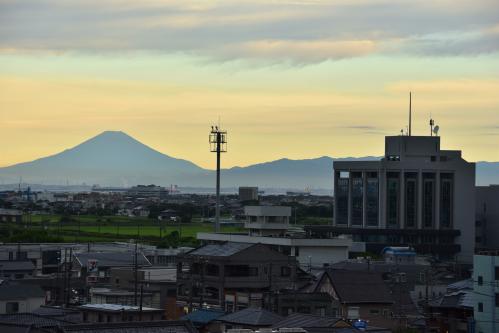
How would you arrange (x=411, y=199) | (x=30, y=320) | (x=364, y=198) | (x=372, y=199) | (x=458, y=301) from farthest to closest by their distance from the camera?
(x=364, y=198) < (x=372, y=199) < (x=411, y=199) < (x=458, y=301) < (x=30, y=320)

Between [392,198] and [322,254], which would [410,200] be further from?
[322,254]

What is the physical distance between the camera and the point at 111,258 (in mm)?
67312

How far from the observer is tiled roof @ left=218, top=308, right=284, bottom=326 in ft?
118

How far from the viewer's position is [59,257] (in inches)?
2783

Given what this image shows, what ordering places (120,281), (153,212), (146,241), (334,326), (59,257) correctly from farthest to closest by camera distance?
(153,212) < (146,241) < (59,257) < (120,281) < (334,326)

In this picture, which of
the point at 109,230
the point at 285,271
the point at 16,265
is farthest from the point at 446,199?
the point at 109,230

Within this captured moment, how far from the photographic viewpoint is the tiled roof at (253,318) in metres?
35.9

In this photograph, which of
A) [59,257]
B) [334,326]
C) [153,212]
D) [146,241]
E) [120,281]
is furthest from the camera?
[153,212]

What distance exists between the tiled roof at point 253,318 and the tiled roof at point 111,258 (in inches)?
1077

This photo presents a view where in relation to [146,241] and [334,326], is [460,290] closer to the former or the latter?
[334,326]

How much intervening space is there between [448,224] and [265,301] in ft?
144

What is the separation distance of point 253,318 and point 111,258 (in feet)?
104

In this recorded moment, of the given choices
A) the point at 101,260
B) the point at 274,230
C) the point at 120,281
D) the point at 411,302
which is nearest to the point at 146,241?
the point at 274,230

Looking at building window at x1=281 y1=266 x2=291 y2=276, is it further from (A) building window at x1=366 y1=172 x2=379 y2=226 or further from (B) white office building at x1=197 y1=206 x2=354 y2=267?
(A) building window at x1=366 y1=172 x2=379 y2=226
